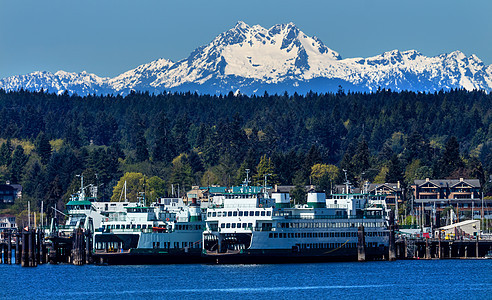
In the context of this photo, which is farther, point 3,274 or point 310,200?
point 310,200

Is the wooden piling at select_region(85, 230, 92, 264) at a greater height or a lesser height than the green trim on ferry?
lesser

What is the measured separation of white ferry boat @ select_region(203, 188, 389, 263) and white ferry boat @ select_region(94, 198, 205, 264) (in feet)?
11.5

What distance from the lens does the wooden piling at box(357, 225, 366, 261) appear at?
13362 centimetres

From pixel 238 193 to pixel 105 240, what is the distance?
16916mm

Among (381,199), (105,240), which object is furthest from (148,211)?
(381,199)

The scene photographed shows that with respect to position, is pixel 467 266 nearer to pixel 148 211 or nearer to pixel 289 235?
pixel 289 235

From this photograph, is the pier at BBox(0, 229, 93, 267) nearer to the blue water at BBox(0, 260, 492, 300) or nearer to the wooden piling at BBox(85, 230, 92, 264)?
the wooden piling at BBox(85, 230, 92, 264)

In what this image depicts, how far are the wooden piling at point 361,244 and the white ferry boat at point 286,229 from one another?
1.12 m

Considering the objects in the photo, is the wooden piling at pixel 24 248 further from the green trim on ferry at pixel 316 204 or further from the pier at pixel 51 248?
the green trim on ferry at pixel 316 204

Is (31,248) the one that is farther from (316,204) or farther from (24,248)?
(316,204)

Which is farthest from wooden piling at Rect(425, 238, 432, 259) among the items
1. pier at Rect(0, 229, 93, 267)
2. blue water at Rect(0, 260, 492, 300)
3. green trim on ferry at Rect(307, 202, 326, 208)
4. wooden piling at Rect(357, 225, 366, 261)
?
pier at Rect(0, 229, 93, 267)

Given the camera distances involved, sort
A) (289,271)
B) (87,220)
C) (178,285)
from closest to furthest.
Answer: (178,285) → (289,271) → (87,220)

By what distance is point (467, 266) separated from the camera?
13488cm

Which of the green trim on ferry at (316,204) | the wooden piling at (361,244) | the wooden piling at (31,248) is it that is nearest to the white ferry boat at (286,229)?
the green trim on ferry at (316,204)
